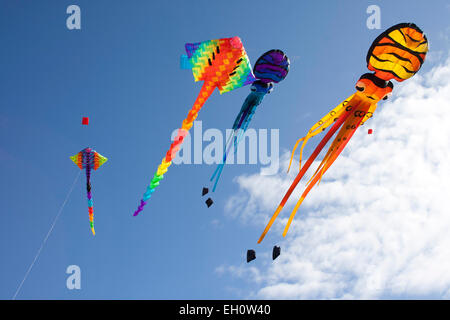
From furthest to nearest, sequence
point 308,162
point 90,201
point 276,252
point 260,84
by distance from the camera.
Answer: point 90,201 → point 260,84 → point 308,162 → point 276,252

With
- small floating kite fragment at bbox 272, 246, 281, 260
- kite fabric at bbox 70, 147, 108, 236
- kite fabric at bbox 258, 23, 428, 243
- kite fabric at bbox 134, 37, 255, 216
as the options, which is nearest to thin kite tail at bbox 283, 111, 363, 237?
kite fabric at bbox 258, 23, 428, 243

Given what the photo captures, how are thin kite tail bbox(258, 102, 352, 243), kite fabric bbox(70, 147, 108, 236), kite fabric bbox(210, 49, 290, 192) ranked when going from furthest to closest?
kite fabric bbox(70, 147, 108, 236) < kite fabric bbox(210, 49, 290, 192) < thin kite tail bbox(258, 102, 352, 243)

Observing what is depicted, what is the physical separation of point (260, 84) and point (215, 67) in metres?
1.79

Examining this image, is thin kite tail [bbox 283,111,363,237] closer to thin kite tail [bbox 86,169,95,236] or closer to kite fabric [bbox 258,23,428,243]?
kite fabric [bbox 258,23,428,243]

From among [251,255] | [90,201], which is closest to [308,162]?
[251,255]

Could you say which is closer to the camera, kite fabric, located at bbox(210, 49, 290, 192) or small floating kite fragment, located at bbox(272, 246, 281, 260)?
A: small floating kite fragment, located at bbox(272, 246, 281, 260)

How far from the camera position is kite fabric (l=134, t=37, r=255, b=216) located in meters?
13.0

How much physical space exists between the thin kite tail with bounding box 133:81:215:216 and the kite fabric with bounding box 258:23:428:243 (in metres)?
4.69

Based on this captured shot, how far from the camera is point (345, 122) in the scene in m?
10.2

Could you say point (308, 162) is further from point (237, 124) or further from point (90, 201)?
point (90, 201)

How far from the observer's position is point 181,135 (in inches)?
563
